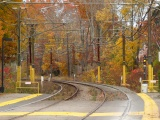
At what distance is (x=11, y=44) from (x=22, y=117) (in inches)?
1227

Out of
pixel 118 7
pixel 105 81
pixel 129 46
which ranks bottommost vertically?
pixel 105 81

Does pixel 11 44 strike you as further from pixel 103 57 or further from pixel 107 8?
pixel 103 57

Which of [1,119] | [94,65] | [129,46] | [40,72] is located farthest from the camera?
[40,72]

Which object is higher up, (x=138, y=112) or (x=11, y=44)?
(x=11, y=44)

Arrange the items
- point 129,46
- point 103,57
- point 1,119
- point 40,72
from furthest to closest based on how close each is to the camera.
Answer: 1. point 40,72
2. point 103,57
3. point 129,46
4. point 1,119

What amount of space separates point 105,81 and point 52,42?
19447 mm

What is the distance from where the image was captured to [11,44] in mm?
47125

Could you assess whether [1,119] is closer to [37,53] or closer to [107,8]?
[107,8]

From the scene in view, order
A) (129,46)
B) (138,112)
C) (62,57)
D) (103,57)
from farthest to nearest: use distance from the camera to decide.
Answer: (62,57) → (103,57) → (129,46) → (138,112)

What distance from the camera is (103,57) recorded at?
70562 mm

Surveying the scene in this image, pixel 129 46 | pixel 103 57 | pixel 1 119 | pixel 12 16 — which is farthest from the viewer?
pixel 103 57

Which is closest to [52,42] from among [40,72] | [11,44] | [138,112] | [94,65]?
[94,65]

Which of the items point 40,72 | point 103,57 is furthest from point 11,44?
point 40,72

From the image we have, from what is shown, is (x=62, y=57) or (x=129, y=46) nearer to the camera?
(x=129, y=46)
